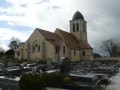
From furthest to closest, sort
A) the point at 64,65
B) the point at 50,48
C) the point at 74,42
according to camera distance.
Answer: the point at 74,42, the point at 50,48, the point at 64,65

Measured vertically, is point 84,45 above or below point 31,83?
above

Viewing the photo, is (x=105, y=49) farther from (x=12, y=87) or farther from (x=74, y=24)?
(x=12, y=87)

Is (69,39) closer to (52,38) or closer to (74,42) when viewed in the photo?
(74,42)

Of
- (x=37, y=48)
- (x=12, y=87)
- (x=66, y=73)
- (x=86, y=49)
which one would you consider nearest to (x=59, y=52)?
(x=37, y=48)

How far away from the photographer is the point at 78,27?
5244 centimetres

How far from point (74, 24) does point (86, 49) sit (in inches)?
421

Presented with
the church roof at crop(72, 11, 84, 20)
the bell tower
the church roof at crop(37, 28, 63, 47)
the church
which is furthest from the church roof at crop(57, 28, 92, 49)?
the church roof at crop(72, 11, 84, 20)

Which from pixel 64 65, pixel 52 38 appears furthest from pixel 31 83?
pixel 52 38

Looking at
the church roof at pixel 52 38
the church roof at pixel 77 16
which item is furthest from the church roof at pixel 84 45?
the church roof at pixel 77 16

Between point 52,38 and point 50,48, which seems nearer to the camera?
point 50,48

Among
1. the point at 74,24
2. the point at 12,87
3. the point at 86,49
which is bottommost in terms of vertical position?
the point at 12,87

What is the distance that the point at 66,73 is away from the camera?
10.4 m

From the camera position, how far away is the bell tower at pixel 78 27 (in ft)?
170

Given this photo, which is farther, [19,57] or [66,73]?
[19,57]
